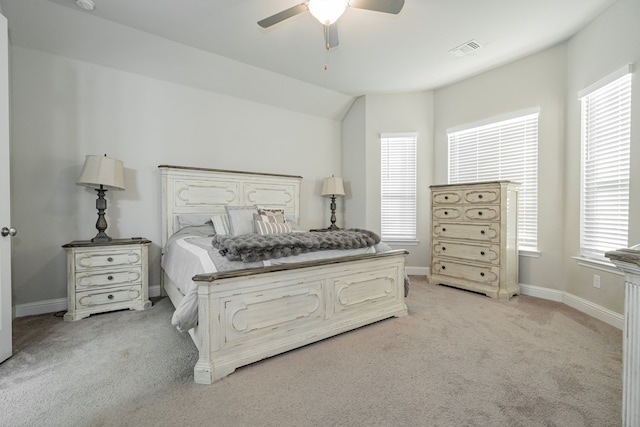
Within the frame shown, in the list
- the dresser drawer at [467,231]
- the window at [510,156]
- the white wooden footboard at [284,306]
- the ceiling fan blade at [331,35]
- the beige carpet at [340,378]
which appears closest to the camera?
the beige carpet at [340,378]

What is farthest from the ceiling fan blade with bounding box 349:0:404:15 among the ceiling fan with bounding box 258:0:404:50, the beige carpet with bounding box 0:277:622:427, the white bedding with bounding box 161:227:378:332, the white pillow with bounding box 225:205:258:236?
the beige carpet with bounding box 0:277:622:427

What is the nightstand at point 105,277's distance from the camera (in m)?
2.58

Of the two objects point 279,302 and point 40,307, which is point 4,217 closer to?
point 40,307

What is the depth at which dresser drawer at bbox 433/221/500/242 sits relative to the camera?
3295 mm

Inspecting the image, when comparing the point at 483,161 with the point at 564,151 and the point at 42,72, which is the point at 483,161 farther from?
the point at 42,72

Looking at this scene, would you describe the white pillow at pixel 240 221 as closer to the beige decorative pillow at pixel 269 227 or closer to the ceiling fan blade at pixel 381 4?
the beige decorative pillow at pixel 269 227

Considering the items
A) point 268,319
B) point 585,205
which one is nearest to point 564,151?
point 585,205

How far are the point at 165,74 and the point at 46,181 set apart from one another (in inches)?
65.4

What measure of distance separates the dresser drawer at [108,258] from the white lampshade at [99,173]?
626mm

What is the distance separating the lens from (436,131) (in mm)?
4402

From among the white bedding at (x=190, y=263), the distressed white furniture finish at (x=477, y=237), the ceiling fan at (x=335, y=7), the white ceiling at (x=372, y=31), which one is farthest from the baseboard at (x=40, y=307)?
the distressed white furniture finish at (x=477, y=237)

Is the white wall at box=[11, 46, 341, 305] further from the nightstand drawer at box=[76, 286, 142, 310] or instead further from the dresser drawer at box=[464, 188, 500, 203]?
the dresser drawer at box=[464, 188, 500, 203]

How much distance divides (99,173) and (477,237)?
408cm

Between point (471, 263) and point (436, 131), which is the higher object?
point (436, 131)
